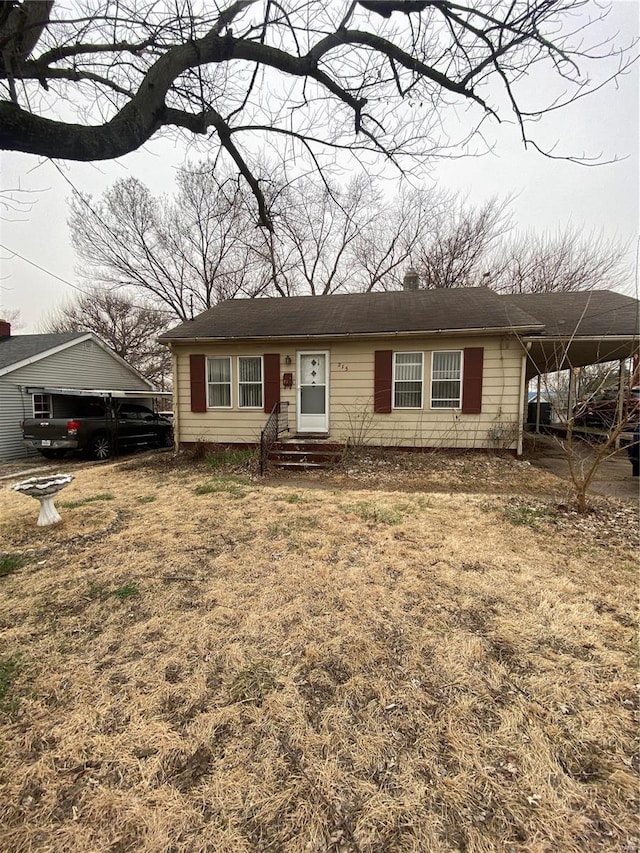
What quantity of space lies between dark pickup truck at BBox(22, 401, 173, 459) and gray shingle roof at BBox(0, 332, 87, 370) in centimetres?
246

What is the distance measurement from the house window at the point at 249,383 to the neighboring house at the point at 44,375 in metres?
4.11

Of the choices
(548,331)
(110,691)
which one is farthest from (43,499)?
(548,331)

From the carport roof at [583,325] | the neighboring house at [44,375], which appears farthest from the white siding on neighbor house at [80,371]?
the carport roof at [583,325]

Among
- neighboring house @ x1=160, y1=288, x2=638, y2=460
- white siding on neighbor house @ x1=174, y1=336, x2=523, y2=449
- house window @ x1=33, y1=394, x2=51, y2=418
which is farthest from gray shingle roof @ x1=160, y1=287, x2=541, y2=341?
house window @ x1=33, y1=394, x2=51, y2=418

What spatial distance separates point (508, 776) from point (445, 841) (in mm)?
392

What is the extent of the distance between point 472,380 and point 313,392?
3.73 meters

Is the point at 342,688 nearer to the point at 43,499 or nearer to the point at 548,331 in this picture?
the point at 43,499

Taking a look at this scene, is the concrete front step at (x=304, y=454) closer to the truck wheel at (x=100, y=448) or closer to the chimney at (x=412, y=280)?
the truck wheel at (x=100, y=448)

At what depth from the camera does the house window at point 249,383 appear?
9.38m

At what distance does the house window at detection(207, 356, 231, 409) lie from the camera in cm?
950

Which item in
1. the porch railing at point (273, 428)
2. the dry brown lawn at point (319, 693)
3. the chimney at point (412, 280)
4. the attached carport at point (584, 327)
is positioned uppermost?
the chimney at point (412, 280)

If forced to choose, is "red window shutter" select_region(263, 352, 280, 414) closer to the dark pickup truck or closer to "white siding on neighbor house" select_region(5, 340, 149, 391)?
the dark pickup truck

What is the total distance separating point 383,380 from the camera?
8.72 m

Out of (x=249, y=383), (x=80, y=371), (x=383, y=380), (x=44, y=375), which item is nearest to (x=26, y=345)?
(x=44, y=375)
